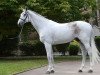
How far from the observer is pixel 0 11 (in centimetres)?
2328

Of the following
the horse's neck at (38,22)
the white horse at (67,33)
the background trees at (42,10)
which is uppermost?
the background trees at (42,10)

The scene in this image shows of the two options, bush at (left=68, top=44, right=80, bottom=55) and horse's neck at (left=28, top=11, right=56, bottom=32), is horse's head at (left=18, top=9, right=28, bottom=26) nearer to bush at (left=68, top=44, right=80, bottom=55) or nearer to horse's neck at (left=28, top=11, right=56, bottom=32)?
horse's neck at (left=28, top=11, right=56, bottom=32)

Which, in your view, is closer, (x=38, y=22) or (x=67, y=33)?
(x=67, y=33)

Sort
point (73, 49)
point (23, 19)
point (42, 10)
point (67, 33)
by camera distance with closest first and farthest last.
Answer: point (67, 33)
point (23, 19)
point (42, 10)
point (73, 49)

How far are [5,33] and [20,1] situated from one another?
2603 mm

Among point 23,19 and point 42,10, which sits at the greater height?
point 42,10

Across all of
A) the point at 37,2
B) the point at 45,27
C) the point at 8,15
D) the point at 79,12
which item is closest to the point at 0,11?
the point at 8,15

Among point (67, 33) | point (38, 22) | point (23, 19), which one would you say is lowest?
point (67, 33)

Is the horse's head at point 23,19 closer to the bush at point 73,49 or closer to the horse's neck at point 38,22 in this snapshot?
the horse's neck at point 38,22

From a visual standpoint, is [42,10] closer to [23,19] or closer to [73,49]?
[23,19]

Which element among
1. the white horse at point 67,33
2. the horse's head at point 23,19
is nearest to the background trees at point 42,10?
the horse's head at point 23,19

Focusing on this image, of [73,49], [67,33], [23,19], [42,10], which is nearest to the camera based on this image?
[67,33]

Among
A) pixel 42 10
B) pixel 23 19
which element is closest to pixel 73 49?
pixel 42 10

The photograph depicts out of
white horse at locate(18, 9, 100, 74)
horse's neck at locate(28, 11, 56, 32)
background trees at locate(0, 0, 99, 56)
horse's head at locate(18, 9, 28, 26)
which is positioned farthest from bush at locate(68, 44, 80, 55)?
horse's head at locate(18, 9, 28, 26)
